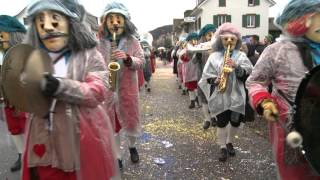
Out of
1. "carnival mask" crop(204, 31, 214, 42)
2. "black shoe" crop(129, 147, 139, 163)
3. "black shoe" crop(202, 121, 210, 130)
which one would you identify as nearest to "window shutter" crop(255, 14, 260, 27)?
"carnival mask" crop(204, 31, 214, 42)

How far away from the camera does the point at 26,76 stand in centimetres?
253

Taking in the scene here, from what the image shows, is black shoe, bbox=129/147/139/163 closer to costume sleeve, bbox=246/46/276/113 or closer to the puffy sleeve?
the puffy sleeve

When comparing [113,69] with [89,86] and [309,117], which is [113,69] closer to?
[89,86]

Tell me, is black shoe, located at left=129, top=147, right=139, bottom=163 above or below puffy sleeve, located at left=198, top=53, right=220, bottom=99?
below

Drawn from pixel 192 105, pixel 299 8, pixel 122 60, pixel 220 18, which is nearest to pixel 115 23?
pixel 122 60

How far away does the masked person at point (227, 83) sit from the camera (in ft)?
19.1

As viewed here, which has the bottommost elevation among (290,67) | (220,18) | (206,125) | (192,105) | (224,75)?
(192,105)

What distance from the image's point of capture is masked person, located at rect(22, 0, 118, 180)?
286cm

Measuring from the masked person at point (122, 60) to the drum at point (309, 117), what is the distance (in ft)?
9.23

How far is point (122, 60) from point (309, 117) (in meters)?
2.93

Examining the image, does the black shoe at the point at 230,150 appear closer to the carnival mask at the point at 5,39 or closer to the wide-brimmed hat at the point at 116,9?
the wide-brimmed hat at the point at 116,9

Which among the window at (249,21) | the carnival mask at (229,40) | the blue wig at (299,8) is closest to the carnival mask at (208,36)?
the carnival mask at (229,40)

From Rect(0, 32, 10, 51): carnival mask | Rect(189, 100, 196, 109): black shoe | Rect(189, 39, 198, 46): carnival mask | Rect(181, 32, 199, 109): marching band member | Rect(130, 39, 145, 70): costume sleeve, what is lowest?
Rect(189, 100, 196, 109): black shoe

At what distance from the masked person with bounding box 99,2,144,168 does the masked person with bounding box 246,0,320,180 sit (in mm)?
2329
